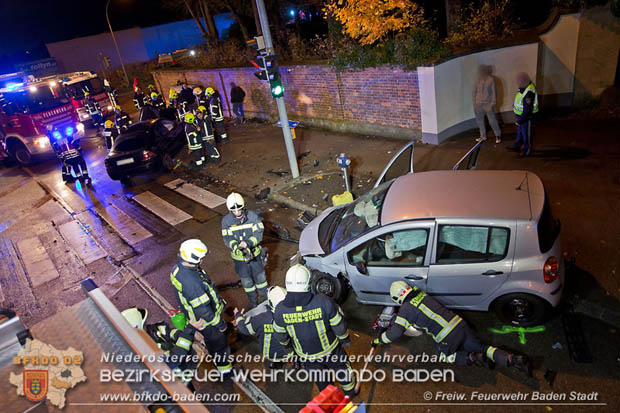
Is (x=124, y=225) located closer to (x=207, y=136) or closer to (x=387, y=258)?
(x=207, y=136)

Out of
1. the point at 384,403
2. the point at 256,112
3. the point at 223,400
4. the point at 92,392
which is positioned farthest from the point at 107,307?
the point at 256,112

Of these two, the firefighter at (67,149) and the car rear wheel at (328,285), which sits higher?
the firefighter at (67,149)

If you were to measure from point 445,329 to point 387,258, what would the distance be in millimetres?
1157

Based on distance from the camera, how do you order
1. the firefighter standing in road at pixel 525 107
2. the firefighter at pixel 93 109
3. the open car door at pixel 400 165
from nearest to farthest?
1. the open car door at pixel 400 165
2. the firefighter standing in road at pixel 525 107
3. the firefighter at pixel 93 109

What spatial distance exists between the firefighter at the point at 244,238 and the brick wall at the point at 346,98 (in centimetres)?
692

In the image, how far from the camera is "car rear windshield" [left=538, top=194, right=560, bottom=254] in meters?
4.53

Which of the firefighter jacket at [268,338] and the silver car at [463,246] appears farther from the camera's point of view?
the silver car at [463,246]

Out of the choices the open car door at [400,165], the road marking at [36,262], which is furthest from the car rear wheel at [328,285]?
the road marking at [36,262]

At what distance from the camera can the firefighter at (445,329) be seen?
4266mm

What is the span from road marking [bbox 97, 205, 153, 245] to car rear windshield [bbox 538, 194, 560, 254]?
7745 millimetres

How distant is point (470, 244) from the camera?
187 inches

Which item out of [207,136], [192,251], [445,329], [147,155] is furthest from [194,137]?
[445,329]

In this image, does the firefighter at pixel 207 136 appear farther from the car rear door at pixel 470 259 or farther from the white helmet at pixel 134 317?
the car rear door at pixel 470 259

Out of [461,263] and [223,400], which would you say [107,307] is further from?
[461,263]
